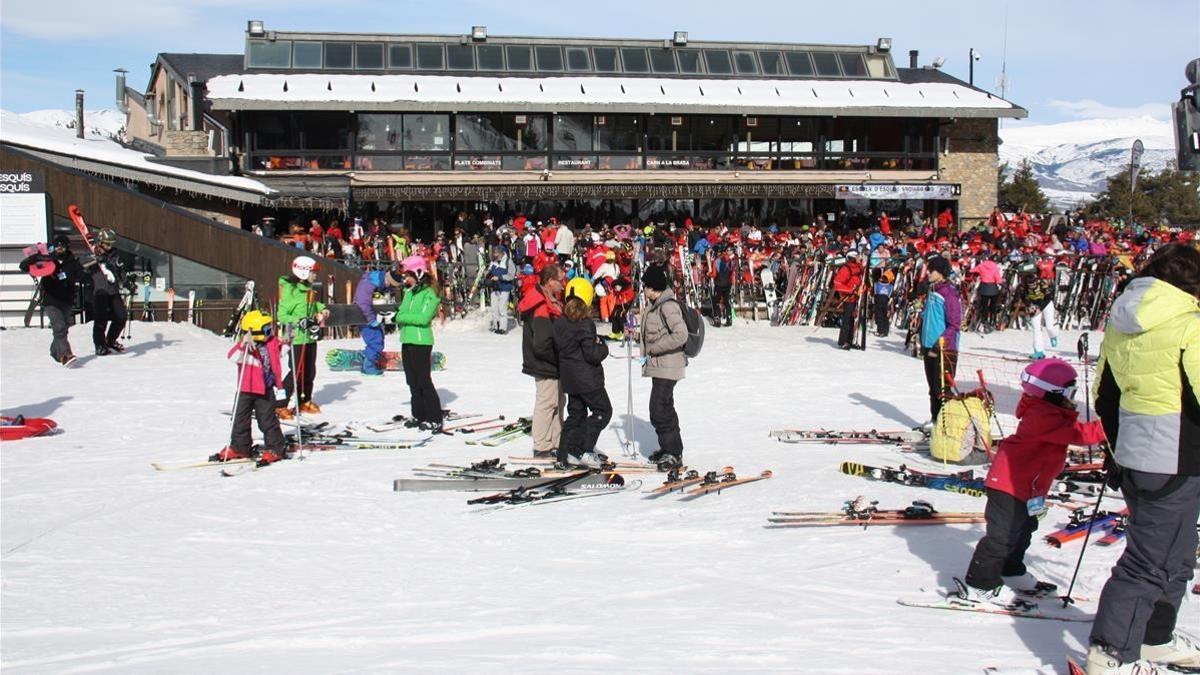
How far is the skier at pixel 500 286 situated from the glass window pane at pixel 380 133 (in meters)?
10.9

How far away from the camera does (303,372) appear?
41.0 feet

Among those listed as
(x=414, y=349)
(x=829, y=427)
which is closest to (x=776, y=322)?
(x=829, y=427)

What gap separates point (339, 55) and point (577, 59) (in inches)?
258

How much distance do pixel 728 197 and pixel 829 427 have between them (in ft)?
65.0

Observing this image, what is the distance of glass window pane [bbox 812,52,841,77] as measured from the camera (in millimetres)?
34812

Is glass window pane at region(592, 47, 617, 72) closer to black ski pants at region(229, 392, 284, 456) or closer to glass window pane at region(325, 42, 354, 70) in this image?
glass window pane at region(325, 42, 354, 70)

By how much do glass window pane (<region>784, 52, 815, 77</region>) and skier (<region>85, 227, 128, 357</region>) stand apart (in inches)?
900

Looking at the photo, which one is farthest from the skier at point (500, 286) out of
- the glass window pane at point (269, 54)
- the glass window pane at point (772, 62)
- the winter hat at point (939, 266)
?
the glass window pane at point (772, 62)

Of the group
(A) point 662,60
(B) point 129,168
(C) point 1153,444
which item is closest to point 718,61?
(A) point 662,60

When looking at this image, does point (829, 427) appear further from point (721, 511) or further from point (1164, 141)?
point (1164, 141)

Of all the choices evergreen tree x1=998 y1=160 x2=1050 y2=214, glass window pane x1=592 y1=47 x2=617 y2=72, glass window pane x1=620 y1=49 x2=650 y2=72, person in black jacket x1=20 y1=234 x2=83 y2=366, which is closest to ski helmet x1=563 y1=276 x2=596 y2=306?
person in black jacket x1=20 y1=234 x2=83 y2=366

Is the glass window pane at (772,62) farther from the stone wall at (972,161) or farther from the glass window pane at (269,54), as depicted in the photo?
the glass window pane at (269,54)

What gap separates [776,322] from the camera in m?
21.8

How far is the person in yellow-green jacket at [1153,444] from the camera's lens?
14.7 ft
